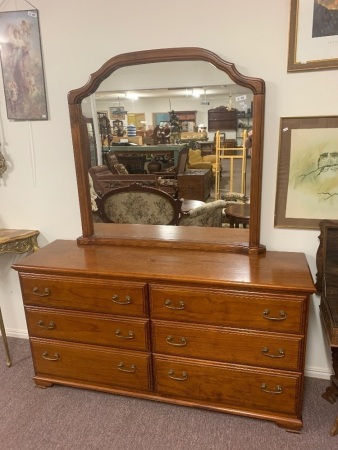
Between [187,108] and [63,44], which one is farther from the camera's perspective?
[63,44]

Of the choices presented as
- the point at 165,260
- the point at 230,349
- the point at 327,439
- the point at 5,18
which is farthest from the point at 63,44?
the point at 327,439

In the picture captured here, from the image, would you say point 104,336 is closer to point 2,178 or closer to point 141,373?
point 141,373

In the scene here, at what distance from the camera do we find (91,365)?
1.91 metres

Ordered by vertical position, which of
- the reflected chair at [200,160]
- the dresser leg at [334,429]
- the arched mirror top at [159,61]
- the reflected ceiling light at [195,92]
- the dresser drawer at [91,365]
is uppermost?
the arched mirror top at [159,61]

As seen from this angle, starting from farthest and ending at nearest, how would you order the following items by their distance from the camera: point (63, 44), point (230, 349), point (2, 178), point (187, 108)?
A: point (2, 178), point (63, 44), point (187, 108), point (230, 349)

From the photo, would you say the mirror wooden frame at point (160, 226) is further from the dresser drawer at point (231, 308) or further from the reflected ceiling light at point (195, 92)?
the dresser drawer at point (231, 308)

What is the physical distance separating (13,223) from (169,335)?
4.49 ft

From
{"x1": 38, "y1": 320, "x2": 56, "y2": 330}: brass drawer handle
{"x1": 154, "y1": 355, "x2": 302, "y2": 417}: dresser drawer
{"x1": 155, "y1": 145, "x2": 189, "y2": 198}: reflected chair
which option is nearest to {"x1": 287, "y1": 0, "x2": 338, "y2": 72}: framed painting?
{"x1": 155, "y1": 145, "x2": 189, "y2": 198}: reflected chair

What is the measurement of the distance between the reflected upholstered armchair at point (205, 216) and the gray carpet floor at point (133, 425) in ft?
3.42

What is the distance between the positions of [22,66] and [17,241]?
106 cm

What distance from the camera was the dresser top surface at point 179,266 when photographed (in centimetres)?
156

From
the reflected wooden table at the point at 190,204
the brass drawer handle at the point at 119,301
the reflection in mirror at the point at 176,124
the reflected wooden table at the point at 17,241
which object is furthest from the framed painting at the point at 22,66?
the brass drawer handle at the point at 119,301

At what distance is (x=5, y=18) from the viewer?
6.36 ft

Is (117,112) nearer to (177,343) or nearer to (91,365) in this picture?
(177,343)
